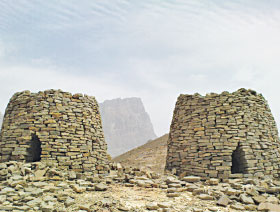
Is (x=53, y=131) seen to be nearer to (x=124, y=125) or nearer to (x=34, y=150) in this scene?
(x=34, y=150)

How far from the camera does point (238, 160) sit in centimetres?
919

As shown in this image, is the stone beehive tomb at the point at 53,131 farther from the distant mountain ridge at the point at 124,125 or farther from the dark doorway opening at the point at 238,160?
the distant mountain ridge at the point at 124,125

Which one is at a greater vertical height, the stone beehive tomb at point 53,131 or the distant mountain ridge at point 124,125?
the distant mountain ridge at point 124,125

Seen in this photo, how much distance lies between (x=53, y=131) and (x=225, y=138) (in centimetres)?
573

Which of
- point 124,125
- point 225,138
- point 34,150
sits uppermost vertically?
point 124,125

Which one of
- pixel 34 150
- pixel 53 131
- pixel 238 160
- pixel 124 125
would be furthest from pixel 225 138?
pixel 124 125

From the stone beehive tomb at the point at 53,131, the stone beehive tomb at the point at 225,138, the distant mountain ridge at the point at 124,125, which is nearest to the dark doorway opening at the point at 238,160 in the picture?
the stone beehive tomb at the point at 225,138

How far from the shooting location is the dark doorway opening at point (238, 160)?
884cm

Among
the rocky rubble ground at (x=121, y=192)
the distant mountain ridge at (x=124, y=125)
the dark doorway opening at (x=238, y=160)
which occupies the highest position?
the distant mountain ridge at (x=124, y=125)

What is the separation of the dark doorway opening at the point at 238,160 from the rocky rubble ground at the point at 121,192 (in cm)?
76

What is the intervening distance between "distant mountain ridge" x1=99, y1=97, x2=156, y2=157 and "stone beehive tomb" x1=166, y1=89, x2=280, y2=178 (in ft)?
237

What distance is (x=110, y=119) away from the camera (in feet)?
308

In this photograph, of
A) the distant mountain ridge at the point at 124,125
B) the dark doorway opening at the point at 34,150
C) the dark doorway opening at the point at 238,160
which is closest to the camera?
the dark doorway opening at the point at 34,150

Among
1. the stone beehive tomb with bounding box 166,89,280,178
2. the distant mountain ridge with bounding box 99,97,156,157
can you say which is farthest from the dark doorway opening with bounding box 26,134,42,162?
the distant mountain ridge with bounding box 99,97,156,157
